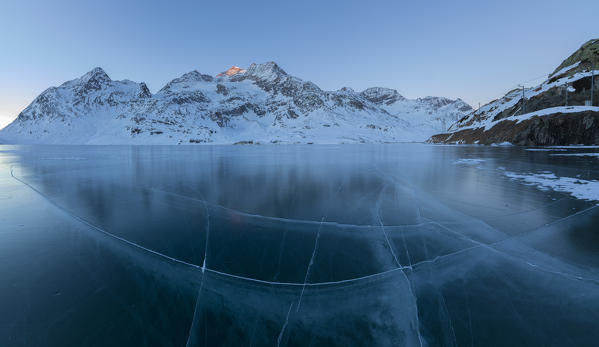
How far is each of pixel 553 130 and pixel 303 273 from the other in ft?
183

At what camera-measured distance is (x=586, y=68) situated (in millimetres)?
51250

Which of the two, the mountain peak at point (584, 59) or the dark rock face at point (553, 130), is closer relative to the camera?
the dark rock face at point (553, 130)

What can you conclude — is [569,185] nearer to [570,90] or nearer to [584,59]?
[570,90]

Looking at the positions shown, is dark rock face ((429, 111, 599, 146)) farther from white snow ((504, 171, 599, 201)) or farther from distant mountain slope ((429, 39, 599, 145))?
white snow ((504, 171, 599, 201))

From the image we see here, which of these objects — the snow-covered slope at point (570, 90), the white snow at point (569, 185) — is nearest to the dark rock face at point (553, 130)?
the snow-covered slope at point (570, 90)

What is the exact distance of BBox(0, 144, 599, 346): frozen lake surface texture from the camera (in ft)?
9.25

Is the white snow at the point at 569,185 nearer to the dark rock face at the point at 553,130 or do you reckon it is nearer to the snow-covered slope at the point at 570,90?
the dark rock face at the point at 553,130

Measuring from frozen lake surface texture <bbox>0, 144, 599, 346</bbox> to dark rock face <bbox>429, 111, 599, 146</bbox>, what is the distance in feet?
145

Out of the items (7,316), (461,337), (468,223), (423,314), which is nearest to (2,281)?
(7,316)

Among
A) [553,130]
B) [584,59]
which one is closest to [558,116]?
[553,130]

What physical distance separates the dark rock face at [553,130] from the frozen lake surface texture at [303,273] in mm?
44339

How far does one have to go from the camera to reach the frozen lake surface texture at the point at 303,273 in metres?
2.82

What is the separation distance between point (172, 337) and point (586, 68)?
82.1 m

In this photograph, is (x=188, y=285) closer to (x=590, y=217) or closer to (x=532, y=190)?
(x=590, y=217)
